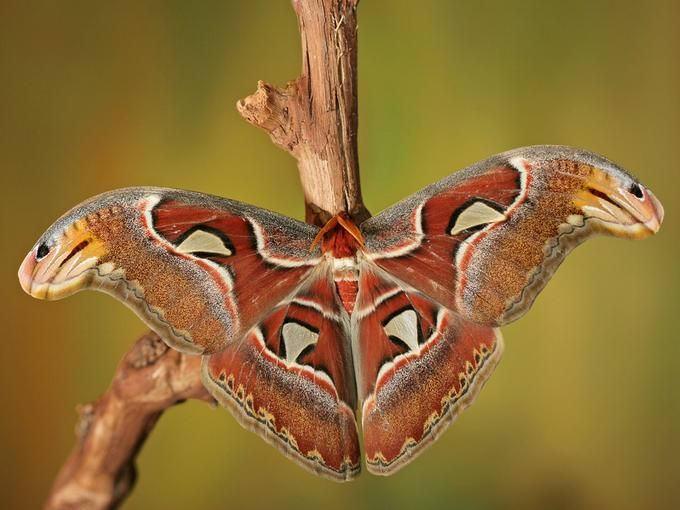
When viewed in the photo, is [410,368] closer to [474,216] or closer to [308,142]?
[474,216]

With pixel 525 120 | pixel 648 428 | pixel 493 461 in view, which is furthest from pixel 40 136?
pixel 648 428

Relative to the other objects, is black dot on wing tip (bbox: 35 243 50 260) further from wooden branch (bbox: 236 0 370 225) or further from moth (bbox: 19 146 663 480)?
wooden branch (bbox: 236 0 370 225)

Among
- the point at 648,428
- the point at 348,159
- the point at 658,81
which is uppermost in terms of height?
the point at 348,159

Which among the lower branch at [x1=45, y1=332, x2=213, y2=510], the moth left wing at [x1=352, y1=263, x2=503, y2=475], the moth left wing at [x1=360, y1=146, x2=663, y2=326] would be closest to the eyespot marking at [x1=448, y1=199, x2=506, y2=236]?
the moth left wing at [x1=360, y1=146, x2=663, y2=326]

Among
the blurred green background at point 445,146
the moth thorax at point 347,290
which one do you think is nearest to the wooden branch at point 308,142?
the moth thorax at point 347,290

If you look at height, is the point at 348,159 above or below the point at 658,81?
above

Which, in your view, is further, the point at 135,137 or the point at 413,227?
the point at 135,137

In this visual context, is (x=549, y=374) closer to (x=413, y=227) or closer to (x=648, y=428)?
(x=648, y=428)
